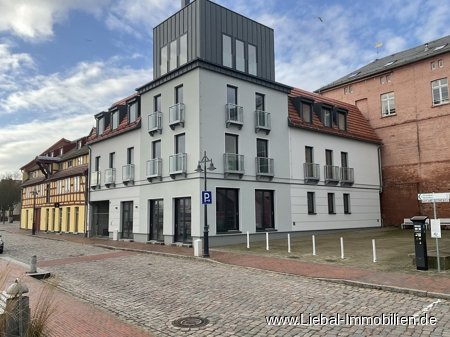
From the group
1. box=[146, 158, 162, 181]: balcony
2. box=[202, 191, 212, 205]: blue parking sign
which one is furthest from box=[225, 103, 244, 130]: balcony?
box=[202, 191, 212, 205]: blue parking sign

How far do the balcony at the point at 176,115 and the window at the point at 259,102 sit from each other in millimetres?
4763

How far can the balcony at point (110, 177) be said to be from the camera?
90.5 ft

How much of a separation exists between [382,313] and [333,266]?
5.23 meters

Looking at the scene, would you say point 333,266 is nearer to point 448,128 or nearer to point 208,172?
point 208,172

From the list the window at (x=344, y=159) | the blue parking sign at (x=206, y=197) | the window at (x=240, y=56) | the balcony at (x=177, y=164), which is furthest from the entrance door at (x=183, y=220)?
the window at (x=344, y=159)

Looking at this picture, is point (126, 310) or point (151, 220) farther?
point (151, 220)

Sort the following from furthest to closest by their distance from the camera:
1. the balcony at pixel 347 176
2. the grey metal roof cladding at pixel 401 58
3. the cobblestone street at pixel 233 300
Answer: the grey metal roof cladding at pixel 401 58 < the balcony at pixel 347 176 < the cobblestone street at pixel 233 300

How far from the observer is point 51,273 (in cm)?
1276

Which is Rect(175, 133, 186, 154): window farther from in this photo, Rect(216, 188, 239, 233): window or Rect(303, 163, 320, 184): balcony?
Rect(303, 163, 320, 184): balcony

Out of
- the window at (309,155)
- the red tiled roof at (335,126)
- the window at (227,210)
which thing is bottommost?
the window at (227,210)

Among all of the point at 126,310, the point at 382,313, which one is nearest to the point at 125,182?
the point at 126,310

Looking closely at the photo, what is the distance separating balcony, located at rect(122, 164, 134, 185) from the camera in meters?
25.3

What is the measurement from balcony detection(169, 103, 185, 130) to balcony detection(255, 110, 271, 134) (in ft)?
14.6

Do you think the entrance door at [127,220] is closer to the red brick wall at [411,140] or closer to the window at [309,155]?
the window at [309,155]
